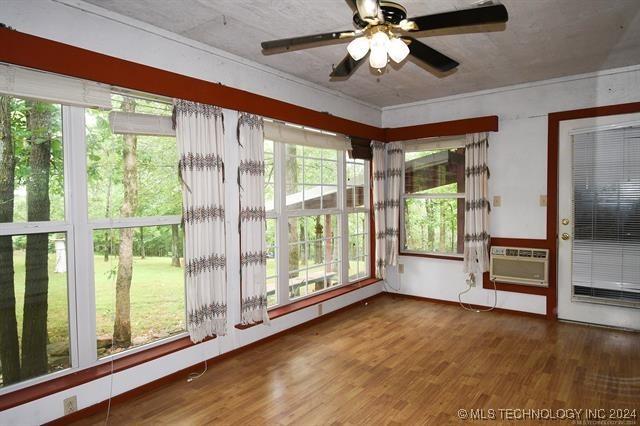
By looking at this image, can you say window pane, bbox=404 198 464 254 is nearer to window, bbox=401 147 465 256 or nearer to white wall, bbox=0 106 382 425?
window, bbox=401 147 465 256

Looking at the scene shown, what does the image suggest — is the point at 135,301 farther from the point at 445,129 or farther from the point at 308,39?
the point at 445,129

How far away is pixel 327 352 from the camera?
3475mm

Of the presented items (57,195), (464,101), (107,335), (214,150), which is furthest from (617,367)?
(57,195)

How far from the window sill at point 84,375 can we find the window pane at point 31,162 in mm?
1072

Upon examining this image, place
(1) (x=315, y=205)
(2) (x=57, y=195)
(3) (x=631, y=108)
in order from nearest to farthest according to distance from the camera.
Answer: (2) (x=57, y=195), (3) (x=631, y=108), (1) (x=315, y=205)

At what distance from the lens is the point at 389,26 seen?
1.86m

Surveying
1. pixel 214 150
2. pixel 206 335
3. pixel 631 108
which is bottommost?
pixel 206 335

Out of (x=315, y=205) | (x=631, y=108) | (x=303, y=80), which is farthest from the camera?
(x=315, y=205)

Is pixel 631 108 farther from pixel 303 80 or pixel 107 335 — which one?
pixel 107 335

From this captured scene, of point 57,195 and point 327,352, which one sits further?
point 327,352

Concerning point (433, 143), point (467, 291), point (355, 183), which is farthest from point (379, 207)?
point (467, 291)

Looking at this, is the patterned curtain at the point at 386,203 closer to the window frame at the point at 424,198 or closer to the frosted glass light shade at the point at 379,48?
the window frame at the point at 424,198

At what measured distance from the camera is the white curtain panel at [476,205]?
460 cm

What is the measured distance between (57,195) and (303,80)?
8.82 ft
